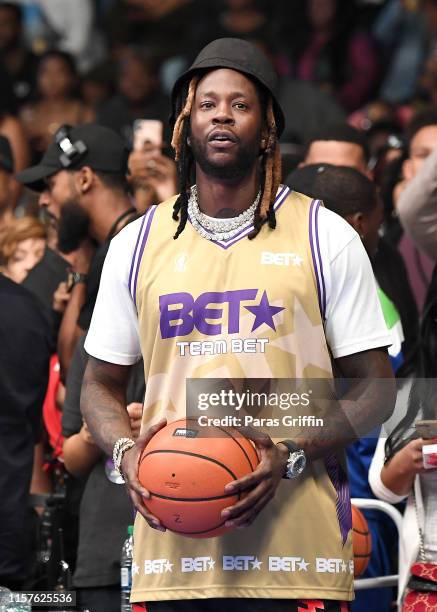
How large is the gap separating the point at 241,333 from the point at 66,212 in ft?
10.6

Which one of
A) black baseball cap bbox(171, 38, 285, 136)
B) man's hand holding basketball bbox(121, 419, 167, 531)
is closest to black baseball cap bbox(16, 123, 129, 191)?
black baseball cap bbox(171, 38, 285, 136)

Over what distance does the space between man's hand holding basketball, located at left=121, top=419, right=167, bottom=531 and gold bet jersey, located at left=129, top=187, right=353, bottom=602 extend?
20cm

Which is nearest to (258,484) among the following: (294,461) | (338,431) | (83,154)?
(294,461)

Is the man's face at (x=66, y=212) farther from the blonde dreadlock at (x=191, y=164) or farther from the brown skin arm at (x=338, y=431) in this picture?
the brown skin arm at (x=338, y=431)

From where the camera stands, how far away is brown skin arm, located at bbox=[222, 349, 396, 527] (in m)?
4.31

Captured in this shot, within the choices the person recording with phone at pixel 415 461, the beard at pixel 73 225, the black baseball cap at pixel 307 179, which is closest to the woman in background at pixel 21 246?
the beard at pixel 73 225

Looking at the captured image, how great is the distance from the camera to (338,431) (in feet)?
14.9

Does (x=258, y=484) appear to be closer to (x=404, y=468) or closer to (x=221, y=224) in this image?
(x=221, y=224)

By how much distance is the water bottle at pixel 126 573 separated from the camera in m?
5.91

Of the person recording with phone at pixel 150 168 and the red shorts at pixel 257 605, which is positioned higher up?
the person recording with phone at pixel 150 168

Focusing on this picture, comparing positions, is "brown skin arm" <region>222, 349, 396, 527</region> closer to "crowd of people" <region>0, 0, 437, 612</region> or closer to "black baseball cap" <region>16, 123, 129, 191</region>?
"crowd of people" <region>0, 0, 437, 612</region>

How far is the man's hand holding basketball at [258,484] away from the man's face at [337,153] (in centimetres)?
436

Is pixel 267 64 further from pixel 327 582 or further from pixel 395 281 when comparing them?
pixel 395 281

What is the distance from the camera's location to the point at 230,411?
4484mm
